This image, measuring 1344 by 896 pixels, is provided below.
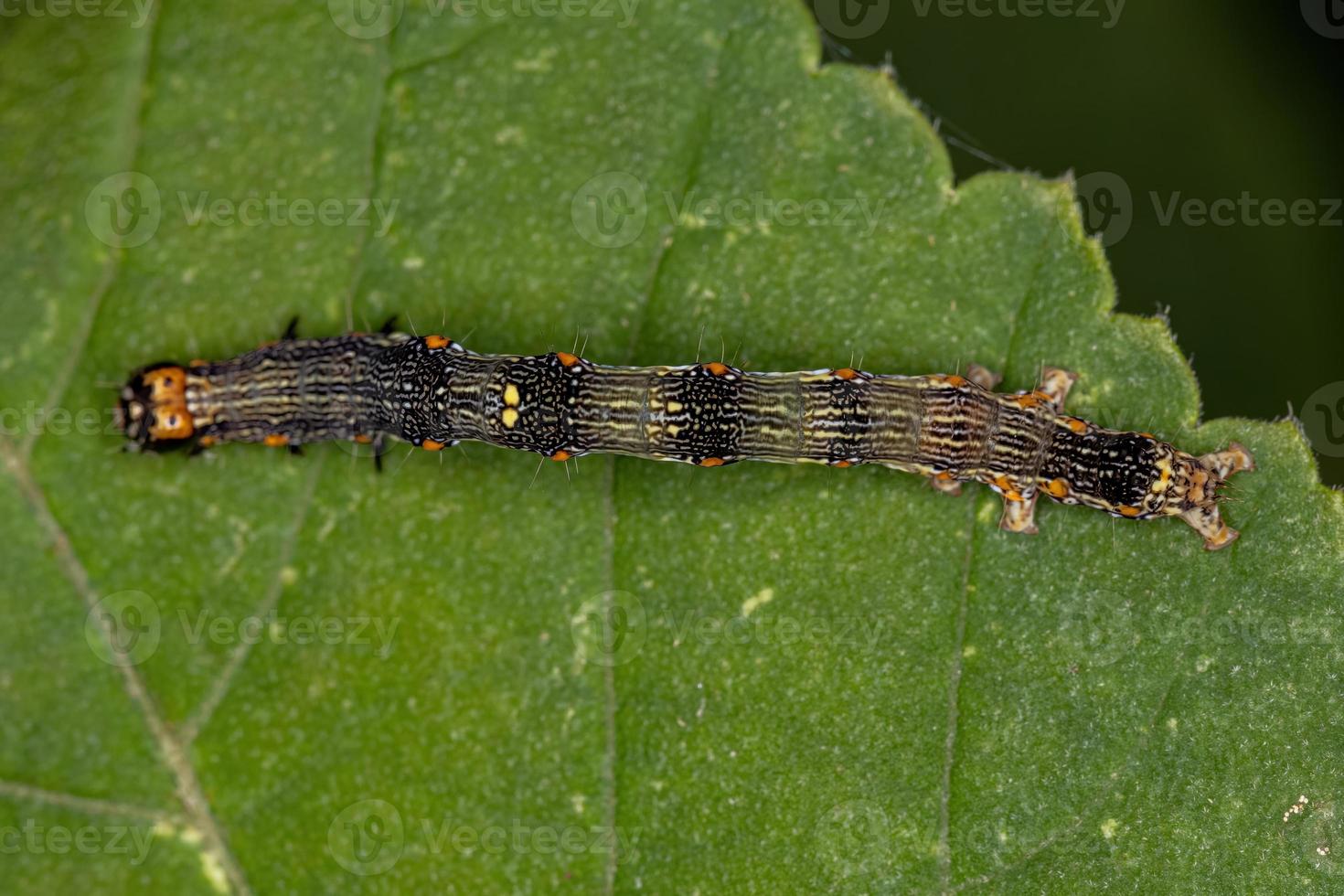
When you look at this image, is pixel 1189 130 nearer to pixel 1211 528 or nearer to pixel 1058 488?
pixel 1058 488

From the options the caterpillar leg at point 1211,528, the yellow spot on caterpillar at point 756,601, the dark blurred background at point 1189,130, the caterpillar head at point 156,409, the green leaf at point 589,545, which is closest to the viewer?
the caterpillar leg at point 1211,528

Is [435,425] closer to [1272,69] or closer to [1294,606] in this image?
[1294,606]

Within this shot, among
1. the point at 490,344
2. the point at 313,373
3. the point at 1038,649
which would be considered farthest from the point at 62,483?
the point at 1038,649

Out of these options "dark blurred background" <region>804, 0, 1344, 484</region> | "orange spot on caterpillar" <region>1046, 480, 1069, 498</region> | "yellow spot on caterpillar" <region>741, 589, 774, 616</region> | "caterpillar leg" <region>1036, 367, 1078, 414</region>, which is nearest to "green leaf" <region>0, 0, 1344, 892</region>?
"yellow spot on caterpillar" <region>741, 589, 774, 616</region>

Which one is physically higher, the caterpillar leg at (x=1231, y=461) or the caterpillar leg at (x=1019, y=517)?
the caterpillar leg at (x=1231, y=461)

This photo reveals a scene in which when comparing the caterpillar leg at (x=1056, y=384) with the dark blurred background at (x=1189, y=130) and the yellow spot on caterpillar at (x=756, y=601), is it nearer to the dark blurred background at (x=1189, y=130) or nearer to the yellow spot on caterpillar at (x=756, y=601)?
the dark blurred background at (x=1189, y=130)

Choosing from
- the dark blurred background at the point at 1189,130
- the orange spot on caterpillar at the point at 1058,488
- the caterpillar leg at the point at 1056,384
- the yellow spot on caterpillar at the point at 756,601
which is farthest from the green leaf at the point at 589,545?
the dark blurred background at the point at 1189,130
